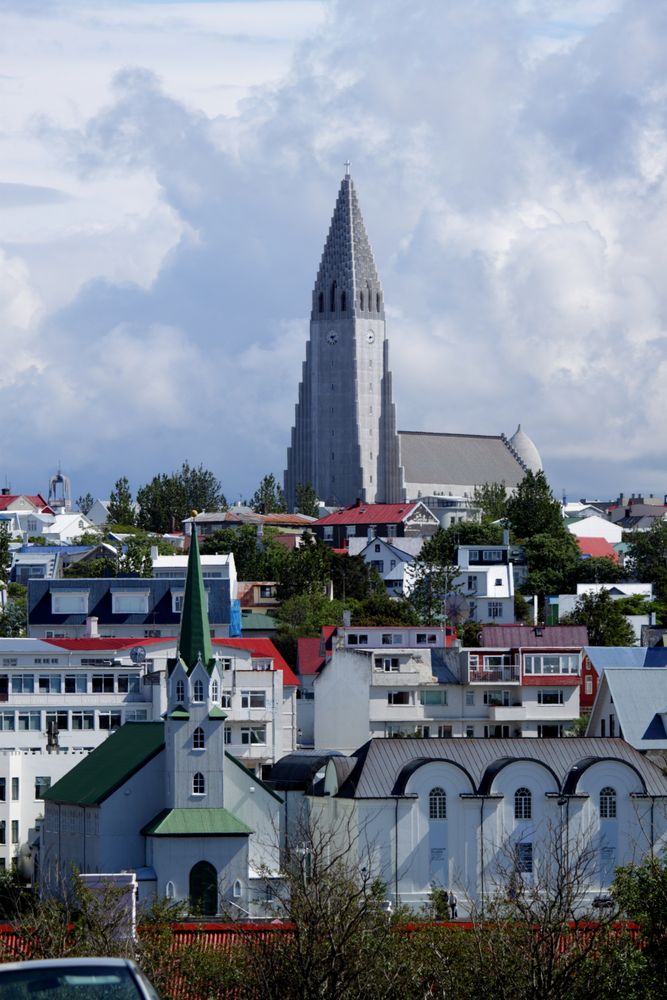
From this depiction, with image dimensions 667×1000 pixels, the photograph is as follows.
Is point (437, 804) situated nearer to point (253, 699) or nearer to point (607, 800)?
point (607, 800)

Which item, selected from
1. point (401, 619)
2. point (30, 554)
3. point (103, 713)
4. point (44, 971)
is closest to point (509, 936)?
point (44, 971)

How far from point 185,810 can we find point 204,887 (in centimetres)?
328

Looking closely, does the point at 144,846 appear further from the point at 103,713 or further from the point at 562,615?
the point at 562,615

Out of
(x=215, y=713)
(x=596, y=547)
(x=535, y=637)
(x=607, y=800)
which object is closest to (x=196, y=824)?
(x=215, y=713)

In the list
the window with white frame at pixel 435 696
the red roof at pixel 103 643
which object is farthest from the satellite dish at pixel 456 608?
the red roof at pixel 103 643

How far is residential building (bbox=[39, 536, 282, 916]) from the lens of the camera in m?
69.9

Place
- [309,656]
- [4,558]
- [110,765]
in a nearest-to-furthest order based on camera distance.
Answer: [110,765] < [309,656] < [4,558]

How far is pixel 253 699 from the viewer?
90750 millimetres

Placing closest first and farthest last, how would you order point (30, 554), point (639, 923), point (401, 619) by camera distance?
point (639, 923) → point (401, 619) → point (30, 554)

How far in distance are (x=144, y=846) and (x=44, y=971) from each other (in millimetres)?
56107

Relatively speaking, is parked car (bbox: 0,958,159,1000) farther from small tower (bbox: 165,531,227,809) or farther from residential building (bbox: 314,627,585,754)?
residential building (bbox: 314,627,585,754)

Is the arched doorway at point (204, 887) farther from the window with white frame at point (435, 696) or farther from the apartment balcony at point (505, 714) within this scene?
the apartment balcony at point (505, 714)

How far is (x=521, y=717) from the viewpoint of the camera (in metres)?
99.8

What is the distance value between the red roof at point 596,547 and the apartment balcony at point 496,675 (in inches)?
3174
